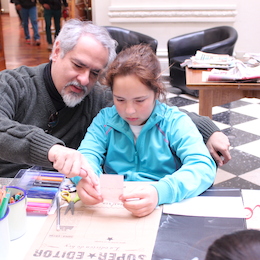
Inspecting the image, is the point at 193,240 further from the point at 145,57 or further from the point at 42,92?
the point at 42,92

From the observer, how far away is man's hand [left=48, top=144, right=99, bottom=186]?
110cm

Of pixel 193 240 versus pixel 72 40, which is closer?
pixel 193 240

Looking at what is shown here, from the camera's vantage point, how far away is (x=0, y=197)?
0.92 m

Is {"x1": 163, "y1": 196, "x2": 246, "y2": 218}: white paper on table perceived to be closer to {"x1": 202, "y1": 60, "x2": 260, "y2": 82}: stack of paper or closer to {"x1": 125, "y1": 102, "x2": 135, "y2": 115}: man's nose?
{"x1": 125, "y1": 102, "x2": 135, "y2": 115}: man's nose

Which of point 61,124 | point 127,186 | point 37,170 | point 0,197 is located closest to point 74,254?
point 0,197

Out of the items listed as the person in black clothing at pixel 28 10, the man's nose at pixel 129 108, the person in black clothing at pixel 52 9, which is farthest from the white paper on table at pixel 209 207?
the person in black clothing at pixel 28 10

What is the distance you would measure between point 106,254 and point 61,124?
96 cm

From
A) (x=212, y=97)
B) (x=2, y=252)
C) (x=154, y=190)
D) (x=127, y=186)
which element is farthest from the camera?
(x=212, y=97)

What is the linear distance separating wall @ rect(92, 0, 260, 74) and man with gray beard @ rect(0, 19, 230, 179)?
161 inches

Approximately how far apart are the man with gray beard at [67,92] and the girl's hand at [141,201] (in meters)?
0.47

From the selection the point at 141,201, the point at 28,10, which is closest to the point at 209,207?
the point at 141,201

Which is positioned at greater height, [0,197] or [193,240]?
[0,197]

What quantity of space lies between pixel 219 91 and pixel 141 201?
1.58 meters

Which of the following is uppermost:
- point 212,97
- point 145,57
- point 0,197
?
point 145,57
